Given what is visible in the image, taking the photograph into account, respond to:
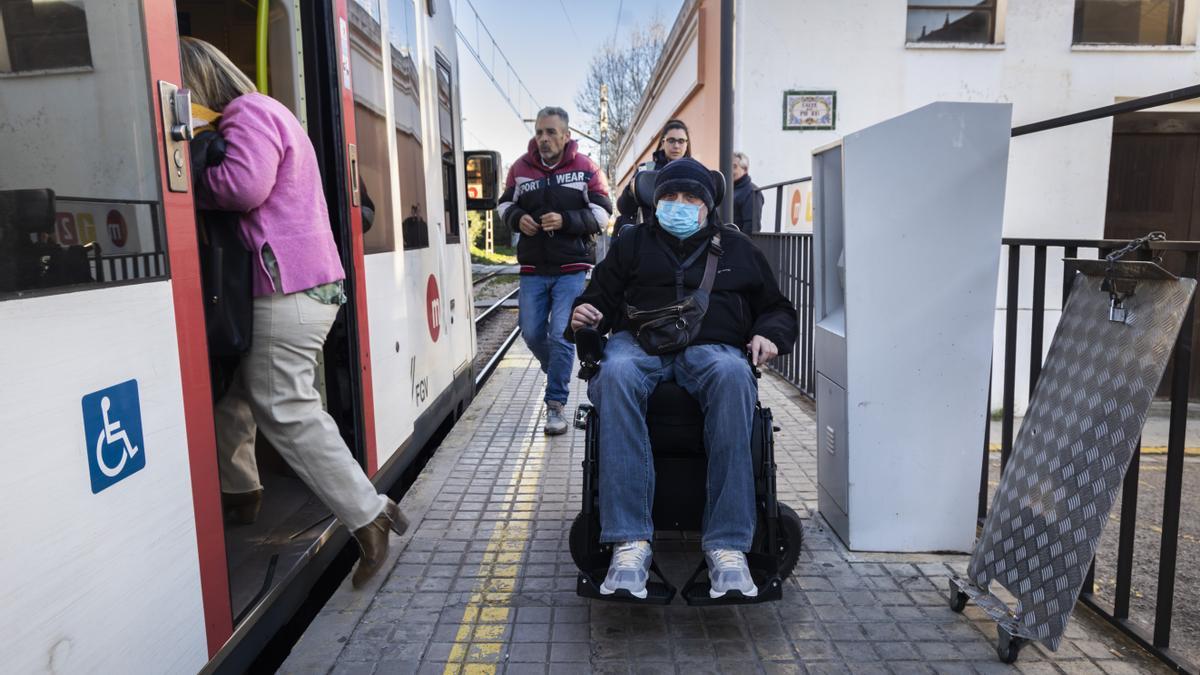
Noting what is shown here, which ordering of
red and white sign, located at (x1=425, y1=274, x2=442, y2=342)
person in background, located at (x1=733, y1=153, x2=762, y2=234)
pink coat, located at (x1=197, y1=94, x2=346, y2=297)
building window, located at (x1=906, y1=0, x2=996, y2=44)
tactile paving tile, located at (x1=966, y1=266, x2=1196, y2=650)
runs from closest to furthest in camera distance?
tactile paving tile, located at (x1=966, y1=266, x2=1196, y2=650) < pink coat, located at (x1=197, y1=94, x2=346, y2=297) < red and white sign, located at (x1=425, y1=274, x2=442, y2=342) < person in background, located at (x1=733, y1=153, x2=762, y2=234) < building window, located at (x1=906, y1=0, x2=996, y2=44)

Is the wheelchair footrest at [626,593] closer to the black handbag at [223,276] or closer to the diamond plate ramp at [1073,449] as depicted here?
the diamond plate ramp at [1073,449]

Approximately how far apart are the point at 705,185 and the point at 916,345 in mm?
1095

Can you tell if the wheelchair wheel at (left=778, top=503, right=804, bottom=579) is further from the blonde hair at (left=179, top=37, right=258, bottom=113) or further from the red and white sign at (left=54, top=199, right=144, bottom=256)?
the blonde hair at (left=179, top=37, right=258, bottom=113)

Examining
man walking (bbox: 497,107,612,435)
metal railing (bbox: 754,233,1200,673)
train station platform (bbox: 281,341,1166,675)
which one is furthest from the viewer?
man walking (bbox: 497,107,612,435)

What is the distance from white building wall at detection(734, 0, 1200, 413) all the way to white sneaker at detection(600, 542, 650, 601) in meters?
7.54

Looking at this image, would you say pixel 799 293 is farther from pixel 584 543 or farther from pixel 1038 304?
pixel 584 543

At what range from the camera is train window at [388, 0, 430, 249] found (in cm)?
416

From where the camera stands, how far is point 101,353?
1.74 metres

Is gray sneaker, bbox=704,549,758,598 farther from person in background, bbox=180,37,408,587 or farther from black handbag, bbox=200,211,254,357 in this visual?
black handbag, bbox=200,211,254,357

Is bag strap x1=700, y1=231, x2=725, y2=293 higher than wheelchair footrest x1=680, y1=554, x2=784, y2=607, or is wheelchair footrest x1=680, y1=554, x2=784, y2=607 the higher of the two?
bag strap x1=700, y1=231, x2=725, y2=293

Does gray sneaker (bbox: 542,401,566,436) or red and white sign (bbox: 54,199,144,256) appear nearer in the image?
red and white sign (bbox: 54,199,144,256)

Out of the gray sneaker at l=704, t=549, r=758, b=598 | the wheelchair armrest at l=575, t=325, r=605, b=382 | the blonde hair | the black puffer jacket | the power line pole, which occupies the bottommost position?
the gray sneaker at l=704, t=549, r=758, b=598

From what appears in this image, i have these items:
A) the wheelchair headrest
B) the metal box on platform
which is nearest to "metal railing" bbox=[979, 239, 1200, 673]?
the metal box on platform

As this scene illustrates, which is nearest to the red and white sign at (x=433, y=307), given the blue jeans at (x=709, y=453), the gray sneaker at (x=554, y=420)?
the gray sneaker at (x=554, y=420)
